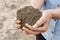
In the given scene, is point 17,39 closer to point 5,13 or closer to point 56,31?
point 5,13

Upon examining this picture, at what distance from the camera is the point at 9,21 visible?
2375 mm

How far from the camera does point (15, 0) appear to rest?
9.18 ft

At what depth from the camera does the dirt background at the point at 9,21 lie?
84.0 inches

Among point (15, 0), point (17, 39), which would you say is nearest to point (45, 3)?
point (17, 39)

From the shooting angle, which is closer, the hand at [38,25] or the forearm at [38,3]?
the hand at [38,25]

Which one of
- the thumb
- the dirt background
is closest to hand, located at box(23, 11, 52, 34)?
the thumb

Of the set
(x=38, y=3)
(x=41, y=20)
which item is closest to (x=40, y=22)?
(x=41, y=20)

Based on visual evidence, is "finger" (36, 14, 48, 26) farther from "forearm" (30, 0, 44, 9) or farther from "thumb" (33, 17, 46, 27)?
"forearm" (30, 0, 44, 9)

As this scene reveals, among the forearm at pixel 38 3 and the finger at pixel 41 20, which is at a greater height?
the forearm at pixel 38 3

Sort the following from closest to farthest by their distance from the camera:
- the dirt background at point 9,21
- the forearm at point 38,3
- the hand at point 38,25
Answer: the hand at point 38,25
the forearm at point 38,3
the dirt background at point 9,21

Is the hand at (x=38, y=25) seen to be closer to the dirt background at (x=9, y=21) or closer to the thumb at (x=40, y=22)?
the thumb at (x=40, y=22)

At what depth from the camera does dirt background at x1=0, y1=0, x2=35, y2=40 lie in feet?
7.00

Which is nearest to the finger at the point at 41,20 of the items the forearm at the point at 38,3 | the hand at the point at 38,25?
the hand at the point at 38,25

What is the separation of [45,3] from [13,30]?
3.29 ft
